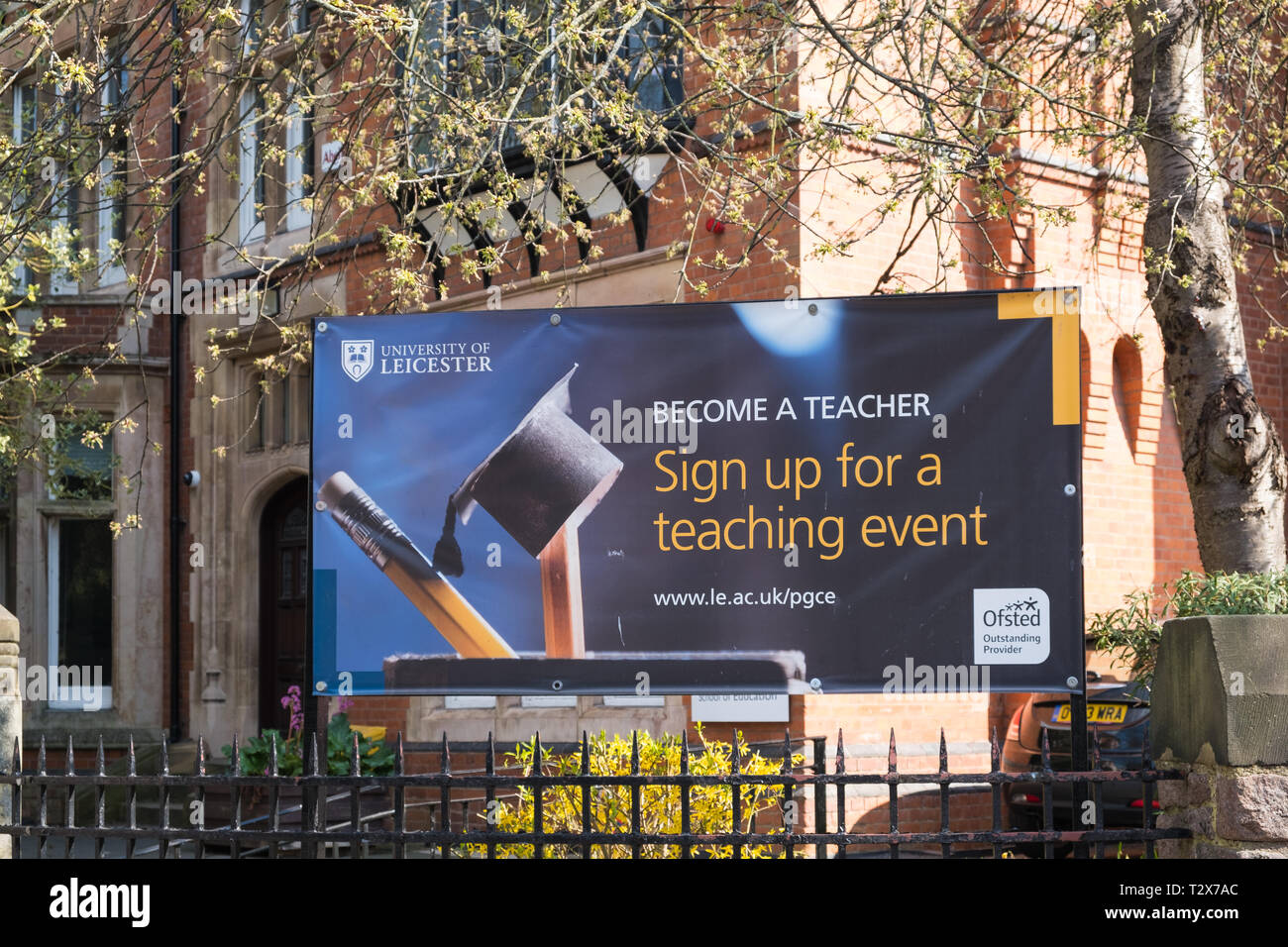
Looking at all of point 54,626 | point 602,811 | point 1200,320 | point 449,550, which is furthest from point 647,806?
point 54,626

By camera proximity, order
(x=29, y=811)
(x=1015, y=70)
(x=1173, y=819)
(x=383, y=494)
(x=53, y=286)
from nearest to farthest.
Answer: (x=1173, y=819), (x=383, y=494), (x=1015, y=70), (x=29, y=811), (x=53, y=286)

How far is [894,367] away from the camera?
17.2 ft

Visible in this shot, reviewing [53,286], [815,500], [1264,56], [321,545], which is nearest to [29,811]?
[53,286]

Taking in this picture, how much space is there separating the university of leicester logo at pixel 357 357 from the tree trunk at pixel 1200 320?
389cm

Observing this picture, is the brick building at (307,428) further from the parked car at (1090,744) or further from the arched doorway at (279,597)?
the parked car at (1090,744)

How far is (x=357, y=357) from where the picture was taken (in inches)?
217

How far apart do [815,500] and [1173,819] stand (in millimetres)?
1626

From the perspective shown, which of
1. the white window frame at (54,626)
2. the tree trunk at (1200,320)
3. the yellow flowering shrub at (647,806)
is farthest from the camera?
the white window frame at (54,626)

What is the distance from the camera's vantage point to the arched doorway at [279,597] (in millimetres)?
15258

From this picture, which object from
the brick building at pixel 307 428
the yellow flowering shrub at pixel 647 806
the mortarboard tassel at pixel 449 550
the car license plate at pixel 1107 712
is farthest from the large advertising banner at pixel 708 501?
the car license plate at pixel 1107 712

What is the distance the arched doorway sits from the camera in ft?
50.1

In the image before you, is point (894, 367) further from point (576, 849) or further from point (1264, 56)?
point (1264, 56)

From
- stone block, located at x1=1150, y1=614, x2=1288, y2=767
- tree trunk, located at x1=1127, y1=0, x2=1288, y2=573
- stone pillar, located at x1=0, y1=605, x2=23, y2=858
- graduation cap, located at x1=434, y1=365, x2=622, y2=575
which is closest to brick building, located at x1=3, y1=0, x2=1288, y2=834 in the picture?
tree trunk, located at x1=1127, y1=0, x2=1288, y2=573
